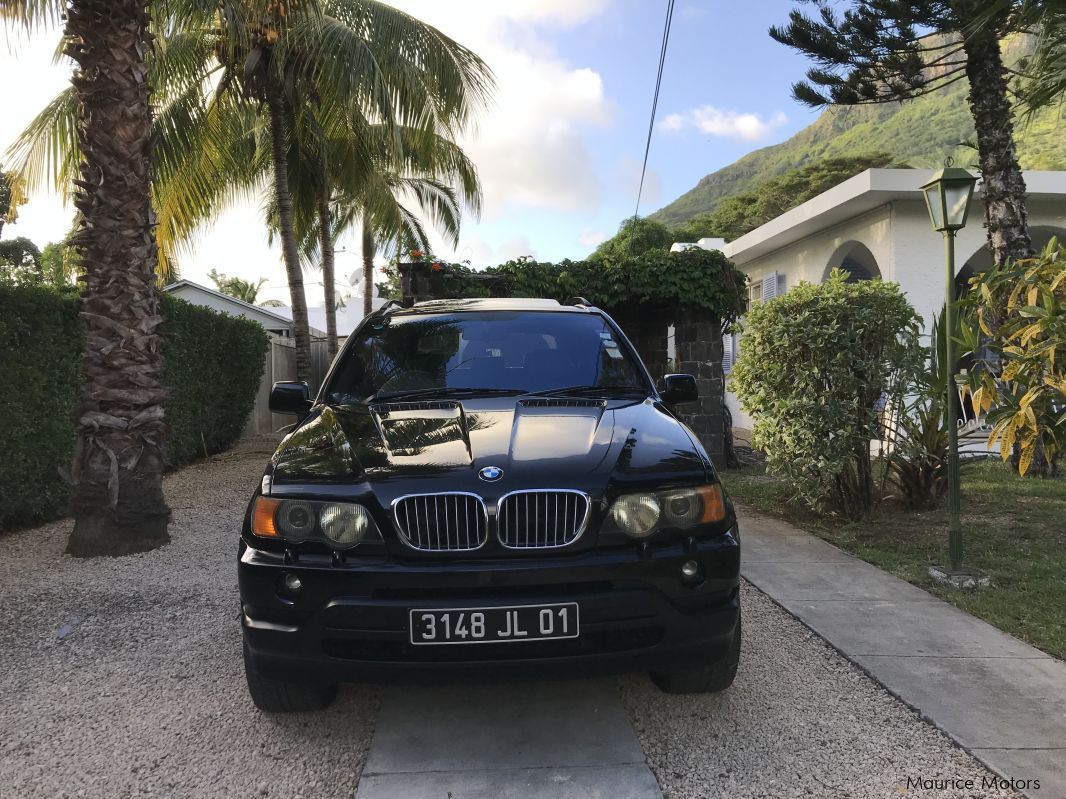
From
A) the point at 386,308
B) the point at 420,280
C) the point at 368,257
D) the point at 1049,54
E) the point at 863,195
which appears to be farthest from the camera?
the point at 368,257

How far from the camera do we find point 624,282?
31.3 ft

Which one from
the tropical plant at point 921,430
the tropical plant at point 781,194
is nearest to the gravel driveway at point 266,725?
the tropical plant at point 921,430

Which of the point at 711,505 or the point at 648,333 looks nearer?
the point at 711,505

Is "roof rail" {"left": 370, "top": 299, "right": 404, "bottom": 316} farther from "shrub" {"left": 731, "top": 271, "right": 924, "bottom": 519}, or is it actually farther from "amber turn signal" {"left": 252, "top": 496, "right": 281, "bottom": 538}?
"shrub" {"left": 731, "top": 271, "right": 924, "bottom": 519}

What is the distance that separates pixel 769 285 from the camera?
48.2 feet

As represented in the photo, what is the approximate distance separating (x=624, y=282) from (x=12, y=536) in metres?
6.99

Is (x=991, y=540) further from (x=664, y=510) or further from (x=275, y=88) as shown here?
(x=275, y=88)

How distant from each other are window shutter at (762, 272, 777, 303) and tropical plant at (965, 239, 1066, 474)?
402 inches

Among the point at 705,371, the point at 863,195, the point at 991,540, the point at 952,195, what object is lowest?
the point at 991,540

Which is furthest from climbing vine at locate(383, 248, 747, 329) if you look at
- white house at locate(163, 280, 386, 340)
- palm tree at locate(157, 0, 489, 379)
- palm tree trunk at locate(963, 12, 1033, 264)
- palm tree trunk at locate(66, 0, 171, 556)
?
white house at locate(163, 280, 386, 340)

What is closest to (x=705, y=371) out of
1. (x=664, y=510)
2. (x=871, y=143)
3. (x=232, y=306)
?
(x=664, y=510)

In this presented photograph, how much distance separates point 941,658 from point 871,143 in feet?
275

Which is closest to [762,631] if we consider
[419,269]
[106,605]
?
[106,605]

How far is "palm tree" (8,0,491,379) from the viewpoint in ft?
29.7
